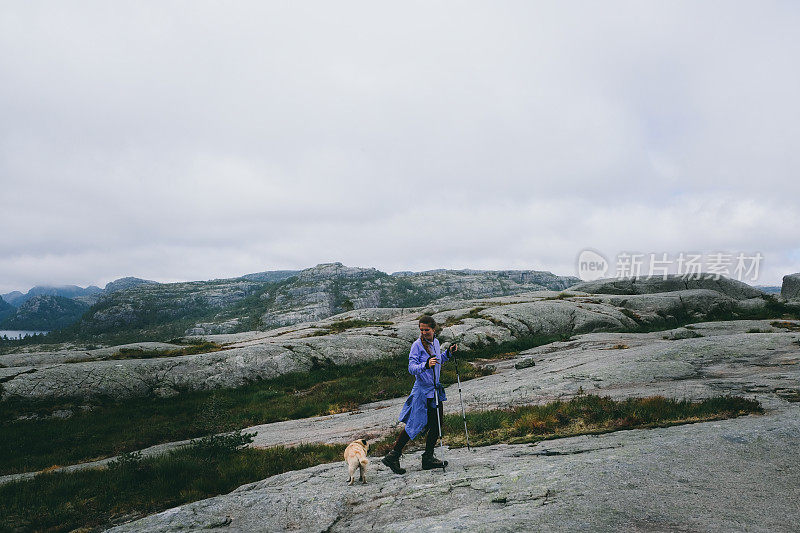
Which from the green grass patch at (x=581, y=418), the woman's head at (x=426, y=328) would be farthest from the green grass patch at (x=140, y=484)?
the woman's head at (x=426, y=328)

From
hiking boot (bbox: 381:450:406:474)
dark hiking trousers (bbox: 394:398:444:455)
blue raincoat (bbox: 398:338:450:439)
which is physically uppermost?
blue raincoat (bbox: 398:338:450:439)

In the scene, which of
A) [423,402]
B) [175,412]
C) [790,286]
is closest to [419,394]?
[423,402]

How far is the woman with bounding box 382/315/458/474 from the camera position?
8.02 m

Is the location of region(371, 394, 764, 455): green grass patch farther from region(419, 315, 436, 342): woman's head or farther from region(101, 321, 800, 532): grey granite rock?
region(419, 315, 436, 342): woman's head

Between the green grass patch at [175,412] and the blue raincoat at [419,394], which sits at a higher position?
the blue raincoat at [419,394]

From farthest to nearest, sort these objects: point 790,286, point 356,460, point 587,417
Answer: point 790,286, point 587,417, point 356,460

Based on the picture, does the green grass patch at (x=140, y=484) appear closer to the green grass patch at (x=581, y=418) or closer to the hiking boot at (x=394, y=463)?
the hiking boot at (x=394, y=463)

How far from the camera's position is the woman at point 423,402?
26.3 ft

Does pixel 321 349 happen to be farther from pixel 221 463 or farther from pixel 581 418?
pixel 581 418

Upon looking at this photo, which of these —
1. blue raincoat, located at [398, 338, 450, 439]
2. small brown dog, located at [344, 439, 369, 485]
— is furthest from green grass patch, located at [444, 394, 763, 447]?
small brown dog, located at [344, 439, 369, 485]

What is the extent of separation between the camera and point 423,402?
822 cm

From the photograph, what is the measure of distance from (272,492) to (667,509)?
6988mm

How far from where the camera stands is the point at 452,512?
551 centimetres

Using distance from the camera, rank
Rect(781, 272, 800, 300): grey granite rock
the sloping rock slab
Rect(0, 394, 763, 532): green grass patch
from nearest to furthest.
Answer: the sloping rock slab → Rect(0, 394, 763, 532): green grass patch → Rect(781, 272, 800, 300): grey granite rock
